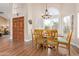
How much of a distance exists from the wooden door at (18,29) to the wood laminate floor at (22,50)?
0.10 meters

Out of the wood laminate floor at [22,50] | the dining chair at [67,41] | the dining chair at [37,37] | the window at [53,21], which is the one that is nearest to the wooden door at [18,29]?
the wood laminate floor at [22,50]

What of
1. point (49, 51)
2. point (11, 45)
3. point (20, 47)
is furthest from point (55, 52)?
point (11, 45)

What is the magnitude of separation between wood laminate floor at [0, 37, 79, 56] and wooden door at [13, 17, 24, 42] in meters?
0.10

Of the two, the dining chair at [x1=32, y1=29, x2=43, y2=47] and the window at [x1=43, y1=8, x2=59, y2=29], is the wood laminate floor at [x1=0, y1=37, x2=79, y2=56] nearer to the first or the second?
the dining chair at [x1=32, y1=29, x2=43, y2=47]

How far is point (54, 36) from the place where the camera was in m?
2.44

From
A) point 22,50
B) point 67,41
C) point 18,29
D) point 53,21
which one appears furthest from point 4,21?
point 67,41

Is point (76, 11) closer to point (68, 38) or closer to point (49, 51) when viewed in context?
point (68, 38)

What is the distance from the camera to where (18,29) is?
252 centimetres

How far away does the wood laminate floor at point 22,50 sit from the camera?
8.02 feet

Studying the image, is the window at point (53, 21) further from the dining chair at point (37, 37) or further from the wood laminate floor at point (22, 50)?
the wood laminate floor at point (22, 50)

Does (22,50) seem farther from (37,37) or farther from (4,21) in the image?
(4,21)

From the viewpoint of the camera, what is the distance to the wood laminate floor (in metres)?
2.44

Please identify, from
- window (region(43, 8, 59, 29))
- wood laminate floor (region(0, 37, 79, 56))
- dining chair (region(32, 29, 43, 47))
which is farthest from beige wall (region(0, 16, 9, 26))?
window (region(43, 8, 59, 29))

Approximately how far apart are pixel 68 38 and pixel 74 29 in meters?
0.21
